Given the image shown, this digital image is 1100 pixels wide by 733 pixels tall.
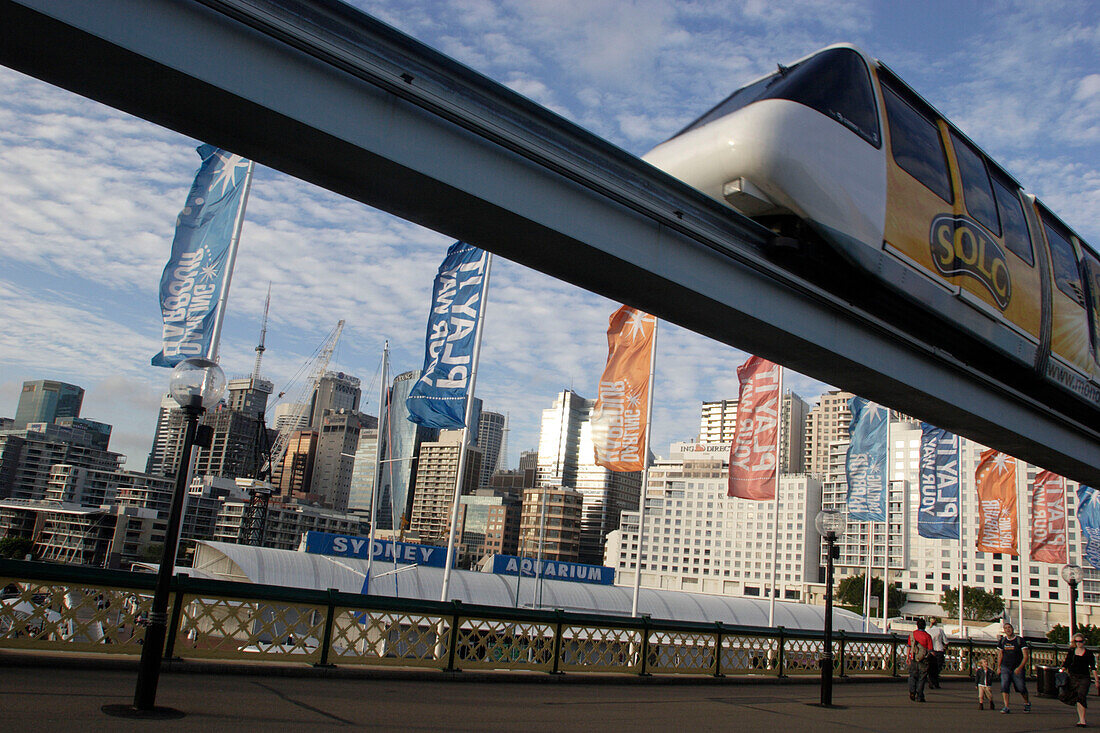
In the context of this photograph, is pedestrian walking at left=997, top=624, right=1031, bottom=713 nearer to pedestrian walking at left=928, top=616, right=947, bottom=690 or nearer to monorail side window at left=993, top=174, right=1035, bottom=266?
pedestrian walking at left=928, top=616, right=947, bottom=690

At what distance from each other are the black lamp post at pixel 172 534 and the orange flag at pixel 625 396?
15.7m

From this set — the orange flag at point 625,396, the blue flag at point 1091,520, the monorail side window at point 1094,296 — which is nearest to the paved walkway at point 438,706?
the monorail side window at point 1094,296

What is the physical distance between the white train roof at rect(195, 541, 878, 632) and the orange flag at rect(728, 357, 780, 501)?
88.7ft

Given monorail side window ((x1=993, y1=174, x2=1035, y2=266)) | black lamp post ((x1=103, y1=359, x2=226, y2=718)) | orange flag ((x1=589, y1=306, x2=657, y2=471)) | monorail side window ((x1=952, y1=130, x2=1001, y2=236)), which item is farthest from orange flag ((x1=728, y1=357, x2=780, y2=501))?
black lamp post ((x1=103, y1=359, x2=226, y2=718))

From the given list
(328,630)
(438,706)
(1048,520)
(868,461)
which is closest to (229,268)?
(328,630)

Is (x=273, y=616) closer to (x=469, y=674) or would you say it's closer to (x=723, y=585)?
(x=469, y=674)

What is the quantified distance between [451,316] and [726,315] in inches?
537

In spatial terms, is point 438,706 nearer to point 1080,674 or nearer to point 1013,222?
point 1080,674

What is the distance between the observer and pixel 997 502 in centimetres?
3253

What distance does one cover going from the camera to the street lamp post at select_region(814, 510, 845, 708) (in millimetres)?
13602

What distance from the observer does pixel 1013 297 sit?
1360 centimetres

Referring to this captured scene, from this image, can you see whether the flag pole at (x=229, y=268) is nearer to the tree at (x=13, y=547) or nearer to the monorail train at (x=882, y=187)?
the monorail train at (x=882, y=187)

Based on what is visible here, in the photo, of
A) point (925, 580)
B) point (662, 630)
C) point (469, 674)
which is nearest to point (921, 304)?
point (662, 630)

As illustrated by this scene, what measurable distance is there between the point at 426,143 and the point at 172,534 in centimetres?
472
